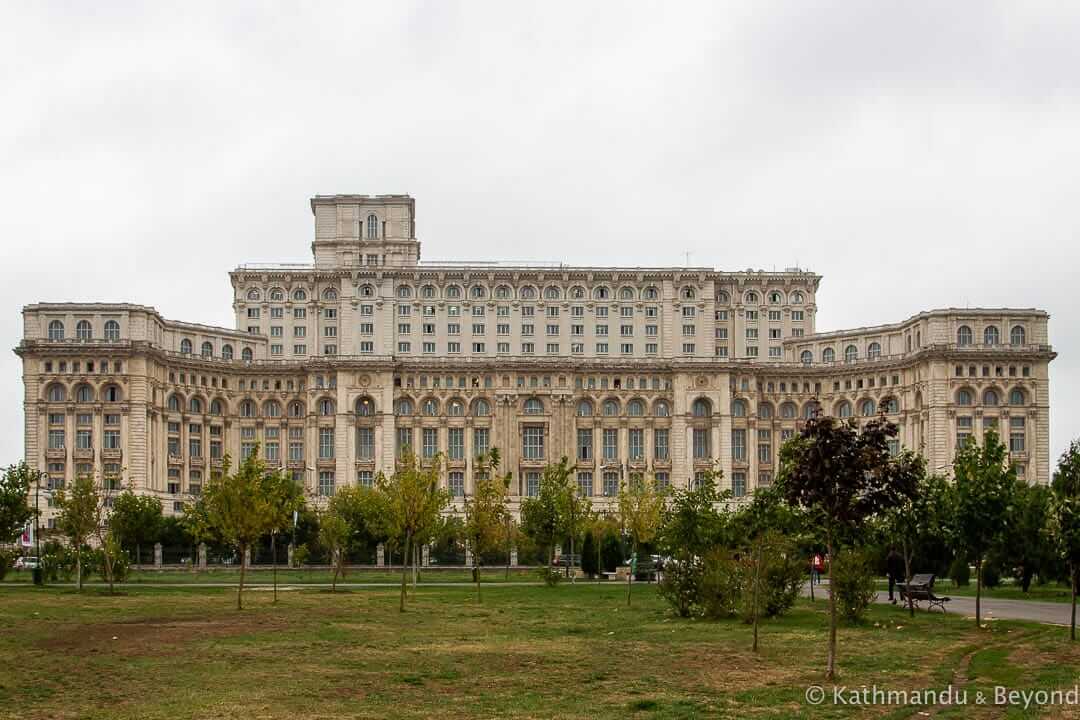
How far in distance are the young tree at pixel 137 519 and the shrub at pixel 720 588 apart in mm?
75068

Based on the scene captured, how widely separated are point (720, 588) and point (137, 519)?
272 ft

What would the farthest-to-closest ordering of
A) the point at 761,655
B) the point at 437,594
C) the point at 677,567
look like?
the point at 437,594 → the point at 677,567 → the point at 761,655

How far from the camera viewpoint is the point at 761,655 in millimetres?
36031

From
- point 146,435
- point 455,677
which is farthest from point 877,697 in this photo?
point 146,435

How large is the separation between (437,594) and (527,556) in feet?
193

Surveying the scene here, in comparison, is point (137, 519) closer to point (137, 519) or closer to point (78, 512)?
point (137, 519)

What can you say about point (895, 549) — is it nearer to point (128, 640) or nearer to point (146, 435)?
point (128, 640)

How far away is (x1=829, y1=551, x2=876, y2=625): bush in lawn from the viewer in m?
45.8

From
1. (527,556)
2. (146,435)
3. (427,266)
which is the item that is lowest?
(527,556)

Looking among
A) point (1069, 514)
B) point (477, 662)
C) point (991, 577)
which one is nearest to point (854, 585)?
point (1069, 514)

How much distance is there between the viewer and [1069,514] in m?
38.6

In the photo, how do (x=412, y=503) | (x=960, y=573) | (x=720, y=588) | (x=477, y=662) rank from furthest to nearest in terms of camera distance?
(x=960, y=573), (x=412, y=503), (x=720, y=588), (x=477, y=662)

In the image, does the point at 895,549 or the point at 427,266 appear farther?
the point at 427,266

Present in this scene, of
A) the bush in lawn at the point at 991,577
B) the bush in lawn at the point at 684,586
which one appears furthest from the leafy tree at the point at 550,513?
the bush in lawn at the point at 684,586
